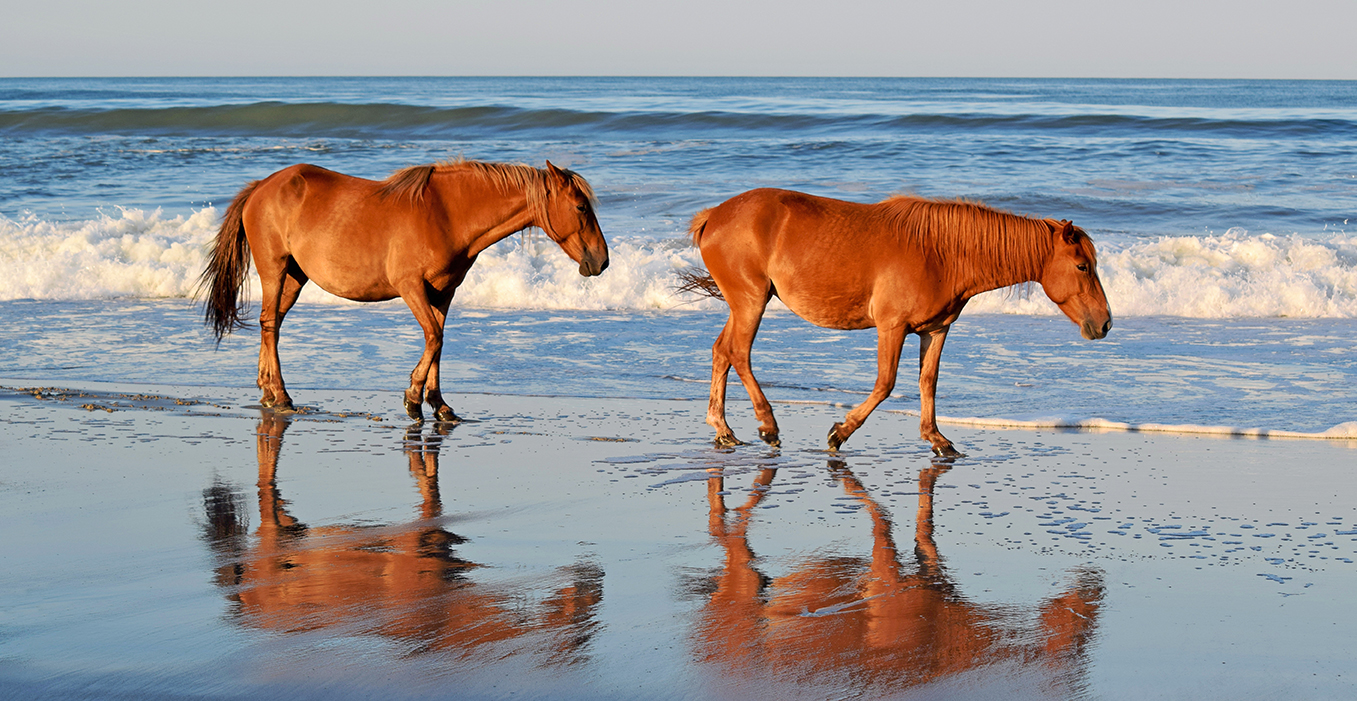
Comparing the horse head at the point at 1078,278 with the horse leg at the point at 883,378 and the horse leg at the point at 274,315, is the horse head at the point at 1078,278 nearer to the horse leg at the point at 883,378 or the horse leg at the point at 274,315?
the horse leg at the point at 883,378

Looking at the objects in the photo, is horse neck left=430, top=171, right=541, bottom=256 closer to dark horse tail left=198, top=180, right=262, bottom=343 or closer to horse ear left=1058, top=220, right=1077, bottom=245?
dark horse tail left=198, top=180, right=262, bottom=343

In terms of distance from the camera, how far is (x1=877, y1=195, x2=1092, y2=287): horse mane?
625 centimetres

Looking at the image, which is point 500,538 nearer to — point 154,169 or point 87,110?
point 154,169

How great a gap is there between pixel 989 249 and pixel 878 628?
3081mm

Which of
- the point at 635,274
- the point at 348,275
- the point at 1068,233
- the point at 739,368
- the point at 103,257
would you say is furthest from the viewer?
the point at 103,257

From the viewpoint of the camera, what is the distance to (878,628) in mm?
3641

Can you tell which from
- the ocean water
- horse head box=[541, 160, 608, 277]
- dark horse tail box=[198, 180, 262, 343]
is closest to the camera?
horse head box=[541, 160, 608, 277]

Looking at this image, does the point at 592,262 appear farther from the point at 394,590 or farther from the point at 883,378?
the point at 394,590

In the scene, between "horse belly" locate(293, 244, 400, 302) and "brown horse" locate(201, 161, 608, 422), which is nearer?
"brown horse" locate(201, 161, 608, 422)

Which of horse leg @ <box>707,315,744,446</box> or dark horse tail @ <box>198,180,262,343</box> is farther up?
dark horse tail @ <box>198,180,262,343</box>

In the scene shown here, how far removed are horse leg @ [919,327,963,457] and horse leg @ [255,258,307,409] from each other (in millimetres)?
3636

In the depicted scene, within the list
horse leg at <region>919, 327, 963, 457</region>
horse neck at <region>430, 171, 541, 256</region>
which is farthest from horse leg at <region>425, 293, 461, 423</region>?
horse leg at <region>919, 327, 963, 457</region>

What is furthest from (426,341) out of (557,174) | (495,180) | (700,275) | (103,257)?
(103,257)

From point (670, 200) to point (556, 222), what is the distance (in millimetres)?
13141
